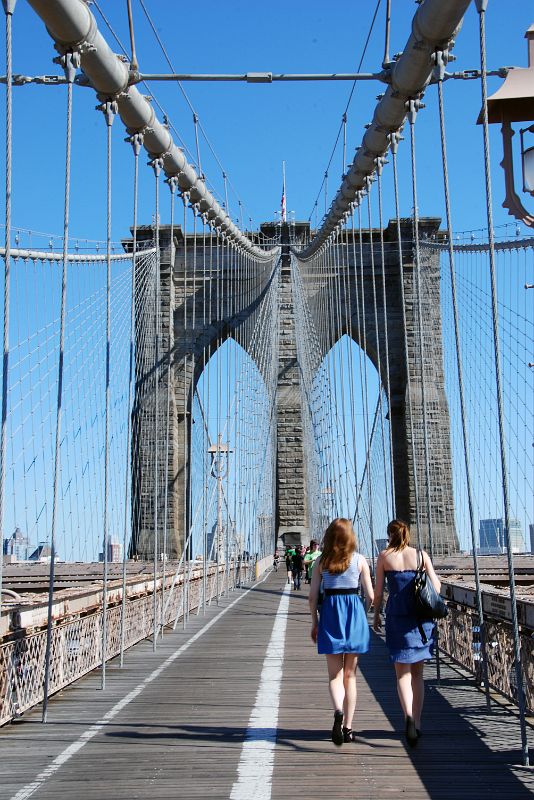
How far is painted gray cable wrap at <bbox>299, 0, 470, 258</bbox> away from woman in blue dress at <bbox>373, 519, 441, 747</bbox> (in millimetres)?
3086

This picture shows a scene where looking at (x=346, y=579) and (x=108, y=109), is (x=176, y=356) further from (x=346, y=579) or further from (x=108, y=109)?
(x=346, y=579)

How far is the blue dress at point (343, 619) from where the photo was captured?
4.15m

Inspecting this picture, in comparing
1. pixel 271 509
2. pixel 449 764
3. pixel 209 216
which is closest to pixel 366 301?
pixel 271 509

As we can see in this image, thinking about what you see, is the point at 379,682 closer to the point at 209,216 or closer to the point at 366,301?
the point at 209,216

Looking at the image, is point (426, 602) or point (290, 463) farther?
point (290, 463)

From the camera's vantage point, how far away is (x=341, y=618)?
4199mm

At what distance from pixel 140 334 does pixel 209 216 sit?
9.60 m

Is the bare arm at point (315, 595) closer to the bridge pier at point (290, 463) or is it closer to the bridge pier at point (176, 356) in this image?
the bridge pier at point (176, 356)

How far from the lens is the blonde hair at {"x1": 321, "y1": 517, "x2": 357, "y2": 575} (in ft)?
13.9

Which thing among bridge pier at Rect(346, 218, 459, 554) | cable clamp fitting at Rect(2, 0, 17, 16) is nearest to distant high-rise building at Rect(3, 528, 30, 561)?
bridge pier at Rect(346, 218, 459, 554)

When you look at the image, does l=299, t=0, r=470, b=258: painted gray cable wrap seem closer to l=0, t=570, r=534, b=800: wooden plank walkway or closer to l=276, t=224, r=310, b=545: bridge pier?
l=0, t=570, r=534, b=800: wooden plank walkway

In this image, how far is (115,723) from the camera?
472 cm

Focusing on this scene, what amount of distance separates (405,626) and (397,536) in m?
0.37

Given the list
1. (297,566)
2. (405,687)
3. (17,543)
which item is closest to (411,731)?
(405,687)
